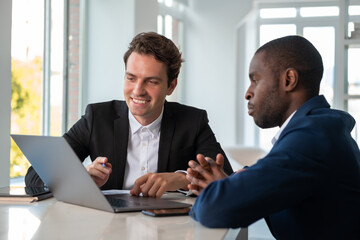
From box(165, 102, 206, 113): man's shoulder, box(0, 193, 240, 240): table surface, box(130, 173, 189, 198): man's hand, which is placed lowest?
box(0, 193, 240, 240): table surface

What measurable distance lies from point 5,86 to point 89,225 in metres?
1.76

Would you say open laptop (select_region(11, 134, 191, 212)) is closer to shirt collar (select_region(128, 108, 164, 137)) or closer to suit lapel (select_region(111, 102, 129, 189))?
suit lapel (select_region(111, 102, 129, 189))

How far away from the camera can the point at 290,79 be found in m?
1.40

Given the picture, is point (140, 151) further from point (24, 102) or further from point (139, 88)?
point (24, 102)

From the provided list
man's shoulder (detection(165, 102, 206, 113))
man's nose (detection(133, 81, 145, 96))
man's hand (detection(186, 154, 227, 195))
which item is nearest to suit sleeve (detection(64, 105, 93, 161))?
man's nose (detection(133, 81, 145, 96))

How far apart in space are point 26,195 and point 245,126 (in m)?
6.01

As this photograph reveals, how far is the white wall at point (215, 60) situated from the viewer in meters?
7.38

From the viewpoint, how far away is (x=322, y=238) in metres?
1.22

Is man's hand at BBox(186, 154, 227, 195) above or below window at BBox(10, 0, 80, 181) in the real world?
below

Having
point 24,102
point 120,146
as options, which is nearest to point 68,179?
point 120,146

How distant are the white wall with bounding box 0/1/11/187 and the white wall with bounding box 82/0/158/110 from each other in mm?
1665

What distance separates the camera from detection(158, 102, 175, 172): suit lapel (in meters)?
2.15

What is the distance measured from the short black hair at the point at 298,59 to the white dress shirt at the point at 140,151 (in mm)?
906

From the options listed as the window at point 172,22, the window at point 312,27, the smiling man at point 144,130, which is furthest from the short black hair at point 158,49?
the window at point 312,27
